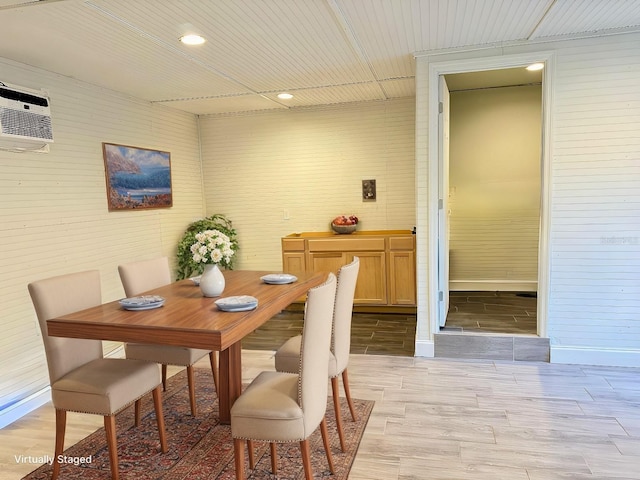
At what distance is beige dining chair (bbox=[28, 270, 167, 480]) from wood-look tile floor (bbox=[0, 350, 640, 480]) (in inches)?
21.5

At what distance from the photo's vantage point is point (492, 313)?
4621 mm

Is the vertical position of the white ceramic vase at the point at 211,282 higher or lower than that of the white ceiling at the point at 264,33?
lower

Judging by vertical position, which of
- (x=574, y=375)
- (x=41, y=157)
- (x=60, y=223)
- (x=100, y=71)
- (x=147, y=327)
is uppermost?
(x=100, y=71)

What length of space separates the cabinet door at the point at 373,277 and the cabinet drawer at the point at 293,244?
1.90ft

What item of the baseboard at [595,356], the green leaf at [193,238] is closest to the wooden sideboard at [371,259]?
the green leaf at [193,238]

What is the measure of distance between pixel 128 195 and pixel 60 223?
88 cm

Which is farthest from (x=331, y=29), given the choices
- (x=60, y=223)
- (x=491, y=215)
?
(x=491, y=215)

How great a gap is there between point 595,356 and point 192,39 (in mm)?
3907

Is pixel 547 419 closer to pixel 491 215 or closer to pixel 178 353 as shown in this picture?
pixel 178 353

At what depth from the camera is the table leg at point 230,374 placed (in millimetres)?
2557

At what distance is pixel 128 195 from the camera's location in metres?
4.41

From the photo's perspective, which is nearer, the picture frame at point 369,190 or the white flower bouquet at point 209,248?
the white flower bouquet at point 209,248

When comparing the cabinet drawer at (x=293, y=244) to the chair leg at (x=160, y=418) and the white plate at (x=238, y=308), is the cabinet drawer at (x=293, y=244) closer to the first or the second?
the chair leg at (x=160, y=418)

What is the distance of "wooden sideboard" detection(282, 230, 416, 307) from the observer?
197 inches
